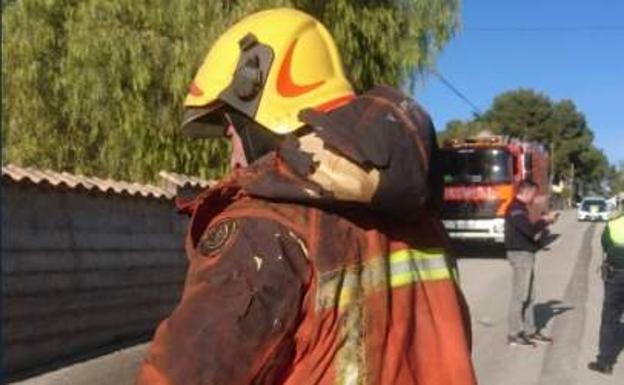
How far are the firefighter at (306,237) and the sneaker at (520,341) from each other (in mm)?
9391

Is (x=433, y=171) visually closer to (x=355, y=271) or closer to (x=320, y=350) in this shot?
(x=355, y=271)

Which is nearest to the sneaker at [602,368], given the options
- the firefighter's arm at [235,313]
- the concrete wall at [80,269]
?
the concrete wall at [80,269]

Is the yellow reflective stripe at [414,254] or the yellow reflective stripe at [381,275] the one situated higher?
the yellow reflective stripe at [414,254]

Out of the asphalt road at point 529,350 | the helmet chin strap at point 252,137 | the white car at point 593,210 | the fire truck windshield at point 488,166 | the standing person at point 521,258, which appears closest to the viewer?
the helmet chin strap at point 252,137

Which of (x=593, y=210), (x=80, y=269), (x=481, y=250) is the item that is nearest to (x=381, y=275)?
(x=80, y=269)

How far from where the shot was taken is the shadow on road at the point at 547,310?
1310 cm

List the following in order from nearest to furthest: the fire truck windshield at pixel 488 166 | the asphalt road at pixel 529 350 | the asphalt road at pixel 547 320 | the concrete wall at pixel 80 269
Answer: the concrete wall at pixel 80 269 < the asphalt road at pixel 529 350 < the asphalt road at pixel 547 320 < the fire truck windshield at pixel 488 166

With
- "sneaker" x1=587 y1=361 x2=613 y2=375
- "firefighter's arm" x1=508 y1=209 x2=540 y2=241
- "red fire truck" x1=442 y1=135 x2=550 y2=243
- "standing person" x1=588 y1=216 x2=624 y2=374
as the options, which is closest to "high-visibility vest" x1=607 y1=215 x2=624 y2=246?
"standing person" x1=588 y1=216 x2=624 y2=374

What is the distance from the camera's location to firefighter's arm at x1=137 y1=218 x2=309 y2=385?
1.42m

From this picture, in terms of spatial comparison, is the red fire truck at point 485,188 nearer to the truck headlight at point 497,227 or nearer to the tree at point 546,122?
the truck headlight at point 497,227

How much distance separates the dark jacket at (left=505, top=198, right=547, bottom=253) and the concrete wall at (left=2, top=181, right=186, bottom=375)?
3.87m

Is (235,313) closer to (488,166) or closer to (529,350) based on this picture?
(529,350)

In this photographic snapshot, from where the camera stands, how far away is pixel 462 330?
1840 mm

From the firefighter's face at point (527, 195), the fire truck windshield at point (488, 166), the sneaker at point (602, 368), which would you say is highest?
the fire truck windshield at point (488, 166)
